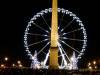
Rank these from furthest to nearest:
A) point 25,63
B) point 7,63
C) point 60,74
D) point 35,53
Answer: point 7,63 → point 25,63 → point 35,53 → point 60,74

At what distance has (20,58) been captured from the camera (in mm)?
75250

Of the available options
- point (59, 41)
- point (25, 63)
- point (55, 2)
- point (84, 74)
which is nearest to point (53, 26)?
point (55, 2)

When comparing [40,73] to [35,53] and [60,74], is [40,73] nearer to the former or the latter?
[60,74]

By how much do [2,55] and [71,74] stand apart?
45.8 metres

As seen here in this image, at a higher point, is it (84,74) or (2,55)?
(2,55)

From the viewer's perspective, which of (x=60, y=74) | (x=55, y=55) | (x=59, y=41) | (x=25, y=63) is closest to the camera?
(x=60, y=74)

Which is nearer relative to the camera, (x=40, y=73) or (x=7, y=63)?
(x=40, y=73)

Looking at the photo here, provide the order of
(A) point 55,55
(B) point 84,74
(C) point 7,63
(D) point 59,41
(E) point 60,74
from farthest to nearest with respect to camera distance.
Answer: (C) point 7,63
(D) point 59,41
(A) point 55,55
(B) point 84,74
(E) point 60,74

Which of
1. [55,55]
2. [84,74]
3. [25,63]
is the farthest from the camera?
[25,63]

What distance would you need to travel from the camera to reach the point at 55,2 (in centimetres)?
4150

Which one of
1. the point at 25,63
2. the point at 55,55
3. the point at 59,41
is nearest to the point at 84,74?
the point at 55,55

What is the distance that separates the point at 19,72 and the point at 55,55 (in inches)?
467

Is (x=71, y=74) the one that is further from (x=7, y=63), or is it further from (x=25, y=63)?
(x=7, y=63)

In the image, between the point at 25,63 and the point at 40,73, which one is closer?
the point at 40,73
